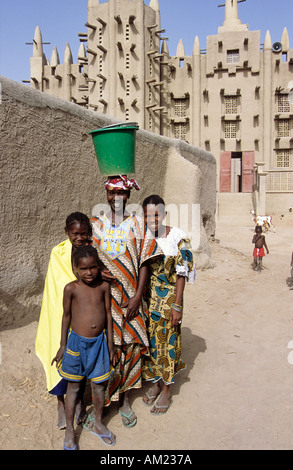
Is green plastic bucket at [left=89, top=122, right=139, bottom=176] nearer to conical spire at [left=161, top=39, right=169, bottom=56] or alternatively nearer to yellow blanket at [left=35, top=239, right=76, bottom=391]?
yellow blanket at [left=35, top=239, right=76, bottom=391]

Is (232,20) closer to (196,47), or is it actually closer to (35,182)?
(196,47)

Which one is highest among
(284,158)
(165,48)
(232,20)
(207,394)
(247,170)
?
(232,20)

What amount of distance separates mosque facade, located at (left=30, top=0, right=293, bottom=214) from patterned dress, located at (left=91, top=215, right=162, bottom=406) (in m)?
19.3

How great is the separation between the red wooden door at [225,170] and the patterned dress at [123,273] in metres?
21.4

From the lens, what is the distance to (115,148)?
107 inches

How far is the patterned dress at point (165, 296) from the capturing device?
8.68 feet

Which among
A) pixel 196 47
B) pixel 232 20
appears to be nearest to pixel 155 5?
pixel 196 47

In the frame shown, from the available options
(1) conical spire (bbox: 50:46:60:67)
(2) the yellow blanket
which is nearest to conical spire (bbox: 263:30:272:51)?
(1) conical spire (bbox: 50:46:60:67)

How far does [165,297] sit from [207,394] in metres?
0.92

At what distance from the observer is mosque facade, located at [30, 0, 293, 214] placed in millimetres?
20375

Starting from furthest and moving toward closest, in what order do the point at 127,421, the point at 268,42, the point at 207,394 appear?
the point at 268,42
the point at 207,394
the point at 127,421

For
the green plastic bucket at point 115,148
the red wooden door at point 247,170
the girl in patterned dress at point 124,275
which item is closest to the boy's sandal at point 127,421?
the girl in patterned dress at point 124,275
